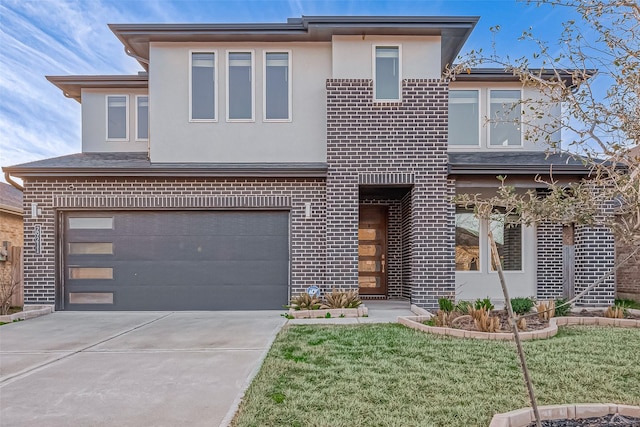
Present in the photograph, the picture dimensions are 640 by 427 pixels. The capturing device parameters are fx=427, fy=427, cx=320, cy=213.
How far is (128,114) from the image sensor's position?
39.4 feet

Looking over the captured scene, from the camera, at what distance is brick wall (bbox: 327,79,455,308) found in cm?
955

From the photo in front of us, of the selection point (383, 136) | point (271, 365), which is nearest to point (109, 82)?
point (383, 136)

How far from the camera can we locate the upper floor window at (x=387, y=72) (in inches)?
387

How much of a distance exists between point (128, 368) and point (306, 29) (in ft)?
25.4

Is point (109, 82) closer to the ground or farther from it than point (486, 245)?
farther from it

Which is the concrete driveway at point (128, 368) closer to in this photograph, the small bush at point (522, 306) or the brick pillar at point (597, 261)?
the small bush at point (522, 306)

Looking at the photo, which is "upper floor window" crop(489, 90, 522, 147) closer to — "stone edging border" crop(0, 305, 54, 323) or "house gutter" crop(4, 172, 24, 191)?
"stone edging border" crop(0, 305, 54, 323)

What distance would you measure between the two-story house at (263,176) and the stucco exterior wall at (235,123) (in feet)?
0.11

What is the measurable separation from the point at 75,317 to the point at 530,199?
30.0 ft

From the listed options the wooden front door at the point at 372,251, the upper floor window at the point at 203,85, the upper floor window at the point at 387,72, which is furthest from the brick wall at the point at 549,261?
the upper floor window at the point at 203,85

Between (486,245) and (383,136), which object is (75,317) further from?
(486,245)

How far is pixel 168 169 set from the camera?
948 cm

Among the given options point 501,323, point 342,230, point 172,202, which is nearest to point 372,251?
point 342,230

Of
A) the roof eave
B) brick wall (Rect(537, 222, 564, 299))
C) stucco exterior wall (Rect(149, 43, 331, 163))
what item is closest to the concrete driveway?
the roof eave
